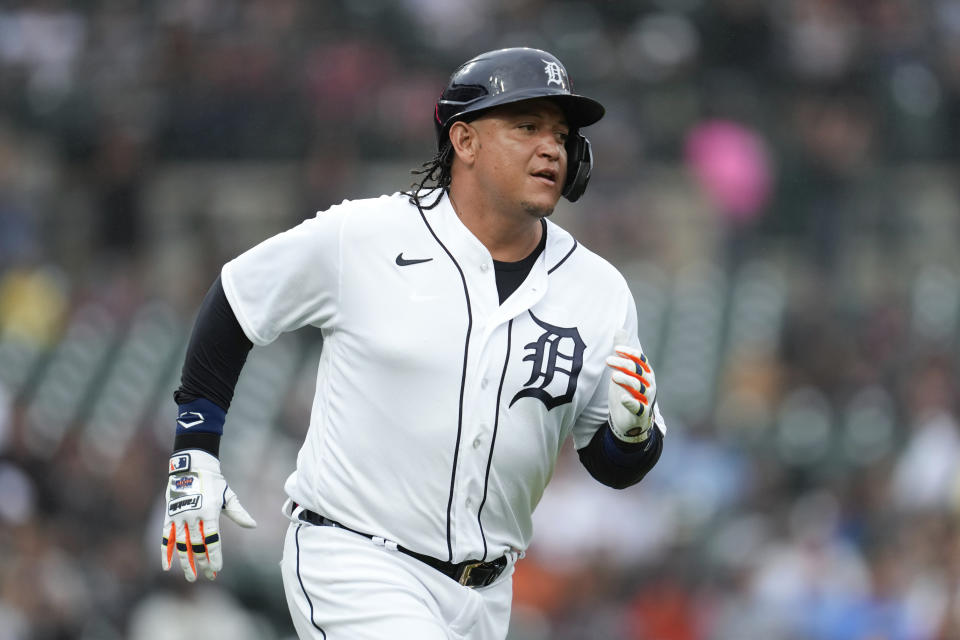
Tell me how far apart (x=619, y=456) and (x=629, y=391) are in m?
0.33

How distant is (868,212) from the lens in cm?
1259

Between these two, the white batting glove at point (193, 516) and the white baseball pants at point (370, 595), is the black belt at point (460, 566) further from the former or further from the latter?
the white batting glove at point (193, 516)

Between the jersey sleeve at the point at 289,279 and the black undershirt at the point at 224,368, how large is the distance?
0.06 m

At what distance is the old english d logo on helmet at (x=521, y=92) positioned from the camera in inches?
190

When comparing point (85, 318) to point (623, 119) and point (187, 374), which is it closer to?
point (623, 119)

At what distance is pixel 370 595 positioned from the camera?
4656 mm

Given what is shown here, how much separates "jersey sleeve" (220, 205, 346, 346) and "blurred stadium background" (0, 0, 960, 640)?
499cm

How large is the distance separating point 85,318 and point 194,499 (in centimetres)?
886

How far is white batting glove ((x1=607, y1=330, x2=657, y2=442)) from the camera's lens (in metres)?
Result: 4.71

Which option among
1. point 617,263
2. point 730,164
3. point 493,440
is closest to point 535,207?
point 493,440

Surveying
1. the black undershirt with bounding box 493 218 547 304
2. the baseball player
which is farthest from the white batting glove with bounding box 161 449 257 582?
the black undershirt with bounding box 493 218 547 304

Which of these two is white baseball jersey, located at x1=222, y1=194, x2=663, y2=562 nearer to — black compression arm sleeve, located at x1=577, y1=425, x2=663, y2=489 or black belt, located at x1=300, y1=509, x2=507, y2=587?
black belt, located at x1=300, y1=509, x2=507, y2=587

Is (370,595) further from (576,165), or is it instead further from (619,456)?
(576,165)

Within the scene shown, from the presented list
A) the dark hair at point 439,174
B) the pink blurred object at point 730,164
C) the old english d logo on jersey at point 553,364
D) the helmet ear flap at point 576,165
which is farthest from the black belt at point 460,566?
the pink blurred object at point 730,164
